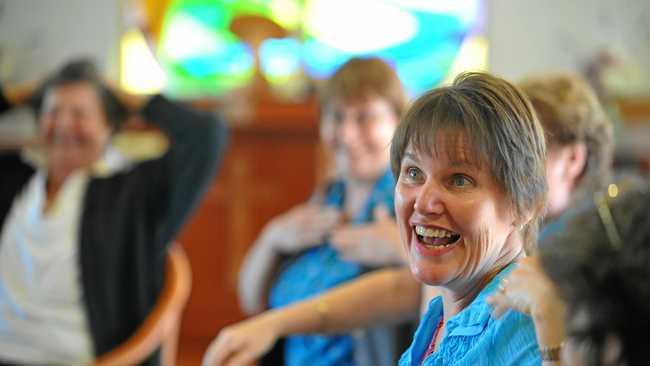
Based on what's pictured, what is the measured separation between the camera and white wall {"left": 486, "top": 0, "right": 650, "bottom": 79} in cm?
415

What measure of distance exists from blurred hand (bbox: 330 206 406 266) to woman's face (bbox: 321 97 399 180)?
0.52 ft

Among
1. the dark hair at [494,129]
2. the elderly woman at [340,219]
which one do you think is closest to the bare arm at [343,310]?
the elderly woman at [340,219]

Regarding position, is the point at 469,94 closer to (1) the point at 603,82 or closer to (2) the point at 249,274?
(2) the point at 249,274

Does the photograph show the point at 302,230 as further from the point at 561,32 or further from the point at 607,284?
the point at 561,32

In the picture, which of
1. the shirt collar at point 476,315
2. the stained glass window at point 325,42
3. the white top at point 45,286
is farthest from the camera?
the stained glass window at point 325,42

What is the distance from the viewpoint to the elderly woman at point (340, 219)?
1.76 m

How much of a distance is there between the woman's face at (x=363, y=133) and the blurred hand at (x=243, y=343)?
540 millimetres

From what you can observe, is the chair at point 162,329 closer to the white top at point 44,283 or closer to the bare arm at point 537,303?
the white top at point 44,283

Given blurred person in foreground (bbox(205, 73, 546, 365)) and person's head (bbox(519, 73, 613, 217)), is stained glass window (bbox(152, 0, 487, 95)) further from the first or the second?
blurred person in foreground (bbox(205, 73, 546, 365))

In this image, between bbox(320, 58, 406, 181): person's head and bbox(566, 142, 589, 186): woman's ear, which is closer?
bbox(566, 142, 589, 186): woman's ear

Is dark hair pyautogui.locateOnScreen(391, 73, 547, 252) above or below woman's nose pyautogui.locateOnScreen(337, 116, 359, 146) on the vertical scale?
above

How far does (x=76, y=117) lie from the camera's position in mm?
2275

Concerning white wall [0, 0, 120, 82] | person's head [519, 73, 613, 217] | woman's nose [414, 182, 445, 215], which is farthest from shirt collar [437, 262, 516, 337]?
white wall [0, 0, 120, 82]

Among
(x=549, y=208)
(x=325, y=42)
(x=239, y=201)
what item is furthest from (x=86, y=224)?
(x=325, y=42)
